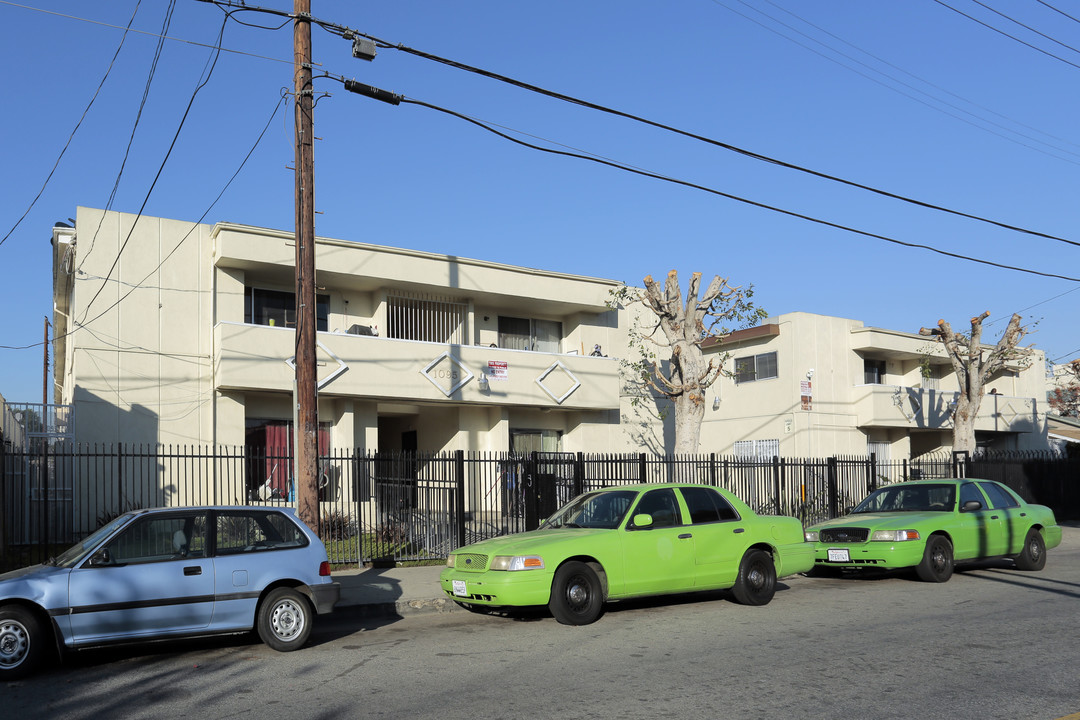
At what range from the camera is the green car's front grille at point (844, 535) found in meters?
13.3

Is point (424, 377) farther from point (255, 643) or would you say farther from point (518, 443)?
point (255, 643)

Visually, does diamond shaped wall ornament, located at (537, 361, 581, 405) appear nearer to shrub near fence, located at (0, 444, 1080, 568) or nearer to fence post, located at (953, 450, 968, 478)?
shrub near fence, located at (0, 444, 1080, 568)

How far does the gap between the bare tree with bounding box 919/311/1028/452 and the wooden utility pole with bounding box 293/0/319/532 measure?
23188 millimetres

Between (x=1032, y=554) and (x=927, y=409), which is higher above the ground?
(x=927, y=409)

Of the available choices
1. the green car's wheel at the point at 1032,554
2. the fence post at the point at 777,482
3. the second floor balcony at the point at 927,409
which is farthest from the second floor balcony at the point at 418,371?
the green car's wheel at the point at 1032,554

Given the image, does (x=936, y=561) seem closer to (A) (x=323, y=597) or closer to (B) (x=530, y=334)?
(A) (x=323, y=597)

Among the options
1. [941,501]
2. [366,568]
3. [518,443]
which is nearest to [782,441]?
[518,443]

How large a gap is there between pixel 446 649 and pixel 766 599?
4.47m

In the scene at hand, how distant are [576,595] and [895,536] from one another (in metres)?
5.42

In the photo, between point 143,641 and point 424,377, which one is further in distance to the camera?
point 424,377

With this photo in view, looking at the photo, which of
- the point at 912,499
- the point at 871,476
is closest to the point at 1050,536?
the point at 912,499

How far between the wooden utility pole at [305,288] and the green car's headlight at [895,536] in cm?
773

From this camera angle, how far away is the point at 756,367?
33.2m

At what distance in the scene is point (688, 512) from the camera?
1116 cm
